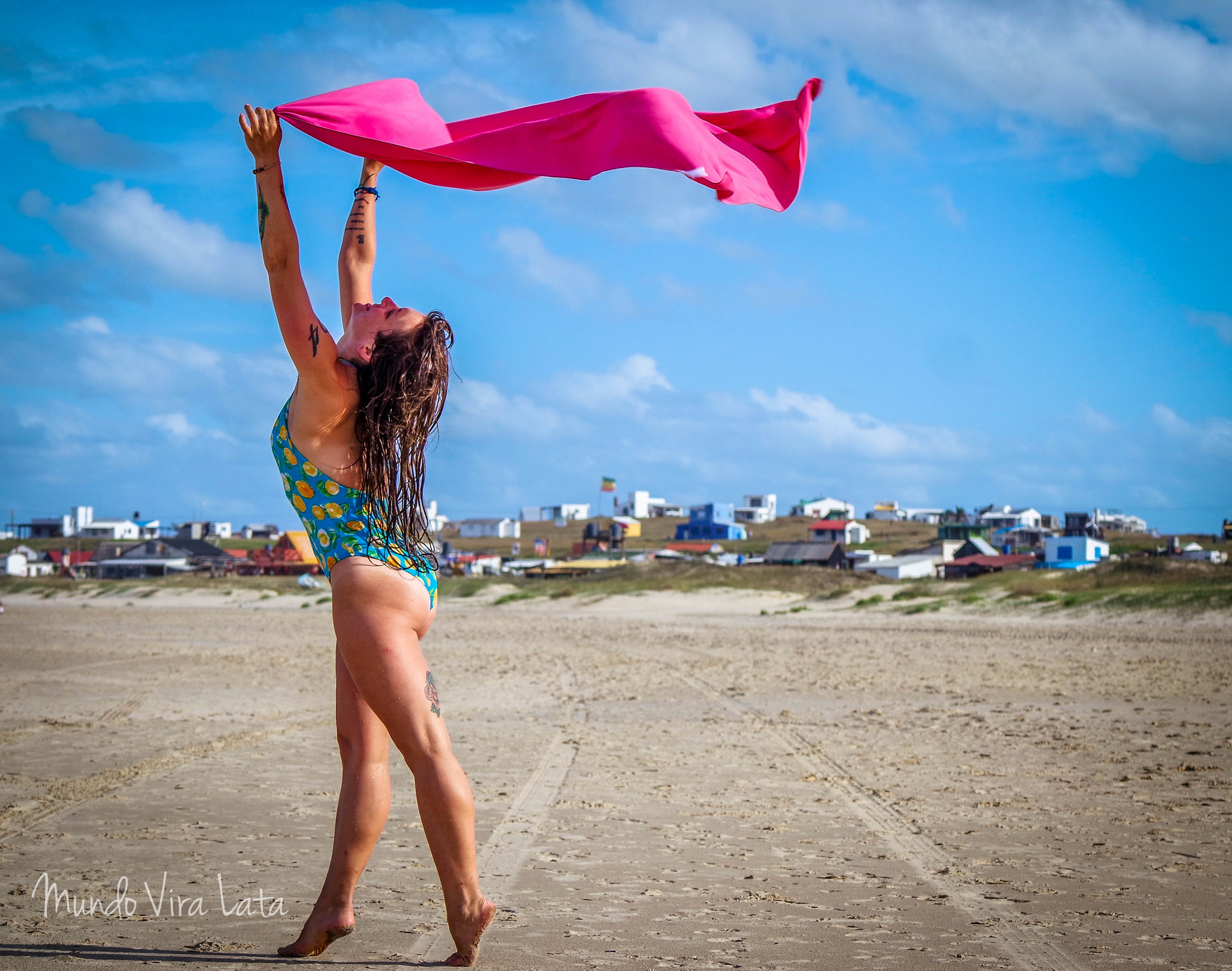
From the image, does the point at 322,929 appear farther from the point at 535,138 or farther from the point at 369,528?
the point at 535,138

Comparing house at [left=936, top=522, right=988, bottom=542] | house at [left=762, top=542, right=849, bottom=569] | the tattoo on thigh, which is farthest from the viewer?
house at [left=936, top=522, right=988, bottom=542]

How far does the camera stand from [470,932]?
10.8 feet

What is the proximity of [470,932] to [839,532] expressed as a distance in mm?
80358

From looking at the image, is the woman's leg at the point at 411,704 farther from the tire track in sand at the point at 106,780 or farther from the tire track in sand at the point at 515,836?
the tire track in sand at the point at 106,780

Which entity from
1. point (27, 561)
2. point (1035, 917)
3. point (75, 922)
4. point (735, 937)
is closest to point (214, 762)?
point (75, 922)

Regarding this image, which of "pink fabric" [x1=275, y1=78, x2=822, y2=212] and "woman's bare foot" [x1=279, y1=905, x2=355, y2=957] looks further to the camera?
"pink fabric" [x1=275, y1=78, x2=822, y2=212]

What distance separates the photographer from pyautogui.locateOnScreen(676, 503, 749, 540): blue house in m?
91.2

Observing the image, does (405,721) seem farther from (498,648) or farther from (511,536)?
(511,536)

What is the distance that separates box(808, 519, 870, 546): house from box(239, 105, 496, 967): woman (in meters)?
78.2

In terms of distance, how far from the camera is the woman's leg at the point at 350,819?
3.44m

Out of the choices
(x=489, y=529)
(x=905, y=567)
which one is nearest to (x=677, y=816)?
(x=905, y=567)

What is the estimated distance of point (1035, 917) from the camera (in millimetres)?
4141

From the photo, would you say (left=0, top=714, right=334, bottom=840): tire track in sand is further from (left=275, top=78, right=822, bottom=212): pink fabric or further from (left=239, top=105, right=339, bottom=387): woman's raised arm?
(left=275, top=78, right=822, bottom=212): pink fabric

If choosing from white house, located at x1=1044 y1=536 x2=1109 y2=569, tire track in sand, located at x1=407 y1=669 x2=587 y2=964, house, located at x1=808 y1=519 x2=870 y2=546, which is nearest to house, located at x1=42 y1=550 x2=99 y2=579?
house, located at x1=808 y1=519 x2=870 y2=546
